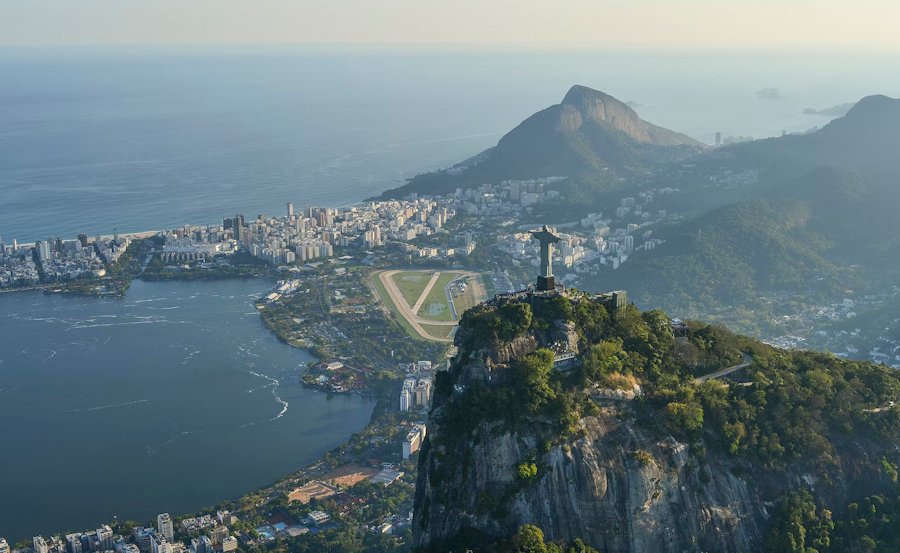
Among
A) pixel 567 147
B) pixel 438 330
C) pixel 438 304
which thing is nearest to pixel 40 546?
pixel 438 330

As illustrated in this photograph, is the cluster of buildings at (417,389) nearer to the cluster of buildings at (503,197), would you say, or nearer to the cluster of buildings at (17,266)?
the cluster of buildings at (17,266)

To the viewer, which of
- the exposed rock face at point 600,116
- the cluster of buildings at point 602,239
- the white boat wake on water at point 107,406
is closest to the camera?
the white boat wake on water at point 107,406

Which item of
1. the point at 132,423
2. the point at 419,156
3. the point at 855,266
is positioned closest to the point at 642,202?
the point at 855,266

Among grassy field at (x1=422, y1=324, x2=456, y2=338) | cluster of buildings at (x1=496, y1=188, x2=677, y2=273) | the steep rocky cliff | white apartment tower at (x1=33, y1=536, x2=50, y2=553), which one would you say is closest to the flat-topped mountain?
cluster of buildings at (x1=496, y1=188, x2=677, y2=273)

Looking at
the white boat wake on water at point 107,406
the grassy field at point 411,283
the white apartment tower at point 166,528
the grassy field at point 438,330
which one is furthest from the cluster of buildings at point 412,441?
the grassy field at point 411,283

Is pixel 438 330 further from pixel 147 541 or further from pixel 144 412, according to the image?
pixel 147 541
